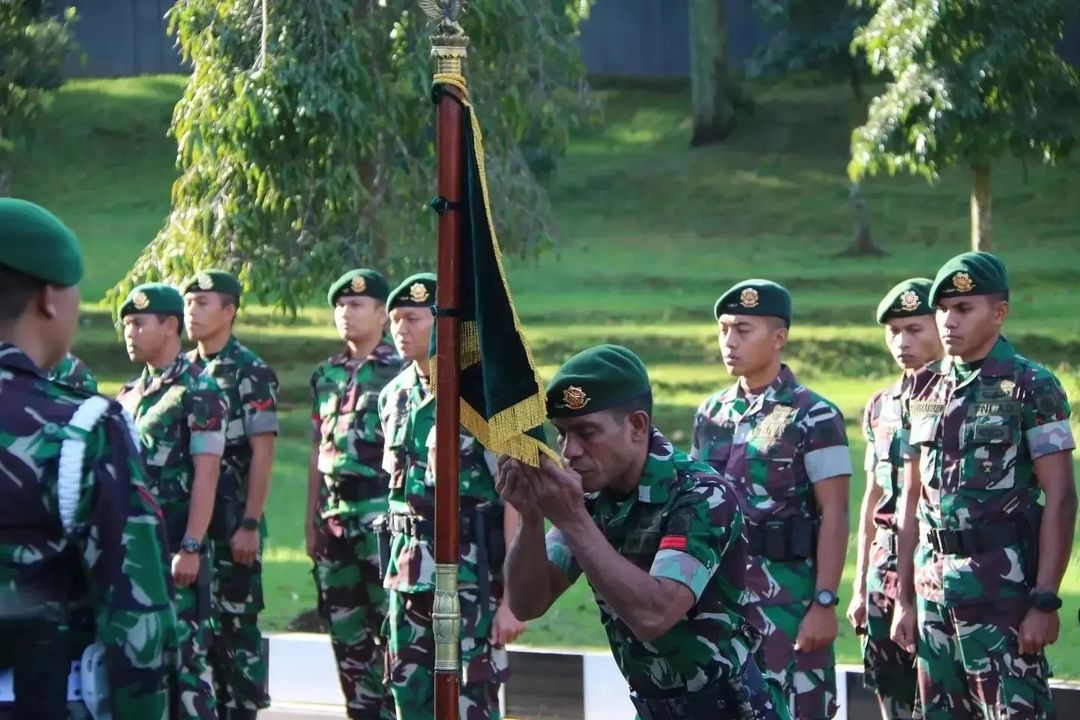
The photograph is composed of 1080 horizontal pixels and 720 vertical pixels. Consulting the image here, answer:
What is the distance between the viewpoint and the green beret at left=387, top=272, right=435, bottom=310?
6.33 metres

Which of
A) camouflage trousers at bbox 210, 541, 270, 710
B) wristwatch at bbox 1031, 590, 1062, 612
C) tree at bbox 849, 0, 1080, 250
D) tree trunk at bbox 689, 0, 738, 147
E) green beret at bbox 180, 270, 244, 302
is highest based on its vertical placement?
tree trunk at bbox 689, 0, 738, 147

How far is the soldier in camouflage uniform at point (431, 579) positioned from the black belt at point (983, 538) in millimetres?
1584

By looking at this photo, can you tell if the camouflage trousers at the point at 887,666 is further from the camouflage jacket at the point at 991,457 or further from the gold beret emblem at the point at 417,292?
the gold beret emblem at the point at 417,292

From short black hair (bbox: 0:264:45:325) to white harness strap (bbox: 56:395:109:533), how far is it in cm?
25

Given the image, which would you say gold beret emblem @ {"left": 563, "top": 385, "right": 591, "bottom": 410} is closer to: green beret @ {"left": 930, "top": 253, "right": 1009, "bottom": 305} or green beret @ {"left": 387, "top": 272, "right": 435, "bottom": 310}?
green beret @ {"left": 930, "top": 253, "right": 1009, "bottom": 305}

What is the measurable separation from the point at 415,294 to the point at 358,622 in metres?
1.55

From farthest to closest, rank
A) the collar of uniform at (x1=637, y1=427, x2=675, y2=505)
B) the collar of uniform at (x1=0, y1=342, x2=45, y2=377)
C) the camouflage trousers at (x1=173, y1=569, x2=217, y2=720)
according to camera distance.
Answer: the camouflage trousers at (x1=173, y1=569, x2=217, y2=720)
the collar of uniform at (x1=637, y1=427, x2=675, y2=505)
the collar of uniform at (x1=0, y1=342, x2=45, y2=377)

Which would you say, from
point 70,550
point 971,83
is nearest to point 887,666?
point 70,550

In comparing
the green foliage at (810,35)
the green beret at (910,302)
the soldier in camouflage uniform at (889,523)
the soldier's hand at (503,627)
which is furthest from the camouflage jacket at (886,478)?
the green foliage at (810,35)

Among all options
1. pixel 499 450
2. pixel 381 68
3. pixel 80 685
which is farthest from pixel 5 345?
pixel 381 68

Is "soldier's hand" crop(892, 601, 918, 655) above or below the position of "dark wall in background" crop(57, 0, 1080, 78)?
below

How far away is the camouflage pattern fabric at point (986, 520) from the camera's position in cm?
533

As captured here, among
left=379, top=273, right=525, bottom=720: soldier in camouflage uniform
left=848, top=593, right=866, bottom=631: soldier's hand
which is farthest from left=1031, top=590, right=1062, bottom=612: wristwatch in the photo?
left=379, top=273, right=525, bottom=720: soldier in camouflage uniform

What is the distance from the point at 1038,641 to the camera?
5277 mm
